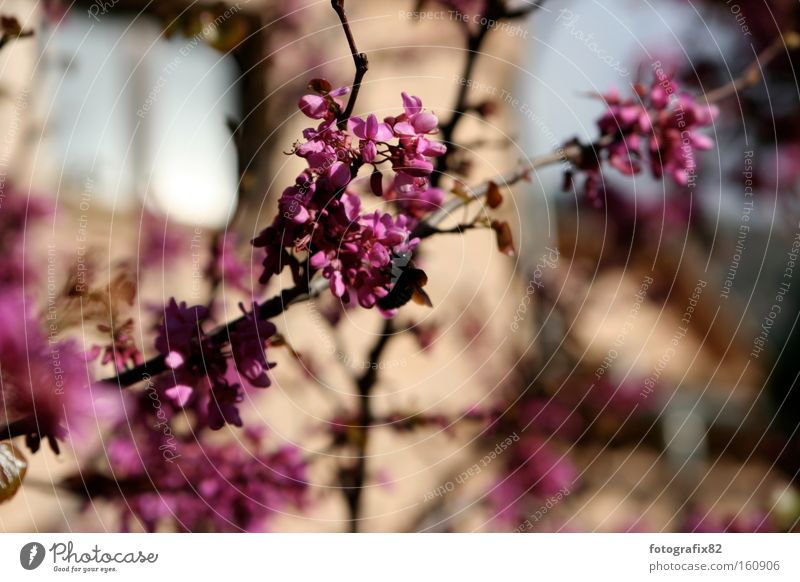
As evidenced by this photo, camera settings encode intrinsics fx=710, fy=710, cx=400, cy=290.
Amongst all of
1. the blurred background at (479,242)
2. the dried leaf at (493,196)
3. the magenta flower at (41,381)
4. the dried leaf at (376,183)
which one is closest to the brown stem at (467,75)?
the blurred background at (479,242)

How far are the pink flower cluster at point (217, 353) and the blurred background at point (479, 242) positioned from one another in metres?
0.25

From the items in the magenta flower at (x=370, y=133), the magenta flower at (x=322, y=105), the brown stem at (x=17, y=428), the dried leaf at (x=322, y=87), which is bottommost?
the brown stem at (x=17, y=428)

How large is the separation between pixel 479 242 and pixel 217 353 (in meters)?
1.23

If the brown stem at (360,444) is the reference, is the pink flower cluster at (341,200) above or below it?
above

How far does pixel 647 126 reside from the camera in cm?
86

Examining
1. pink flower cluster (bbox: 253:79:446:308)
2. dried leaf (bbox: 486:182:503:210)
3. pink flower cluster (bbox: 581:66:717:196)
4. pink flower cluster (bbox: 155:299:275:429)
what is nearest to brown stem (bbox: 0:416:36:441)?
pink flower cluster (bbox: 155:299:275:429)

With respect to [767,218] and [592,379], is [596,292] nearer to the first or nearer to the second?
[592,379]

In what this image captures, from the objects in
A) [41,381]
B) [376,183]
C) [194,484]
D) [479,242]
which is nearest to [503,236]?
[376,183]

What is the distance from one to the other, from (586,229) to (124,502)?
151cm

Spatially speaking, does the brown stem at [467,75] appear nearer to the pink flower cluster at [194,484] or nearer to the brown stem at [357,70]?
the brown stem at [357,70]

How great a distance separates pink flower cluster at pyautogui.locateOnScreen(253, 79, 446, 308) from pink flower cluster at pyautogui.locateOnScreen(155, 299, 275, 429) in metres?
0.06

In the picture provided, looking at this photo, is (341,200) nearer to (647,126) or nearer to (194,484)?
(647,126)

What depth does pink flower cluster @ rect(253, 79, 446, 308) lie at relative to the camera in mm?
608

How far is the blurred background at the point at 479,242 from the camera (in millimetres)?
1162
